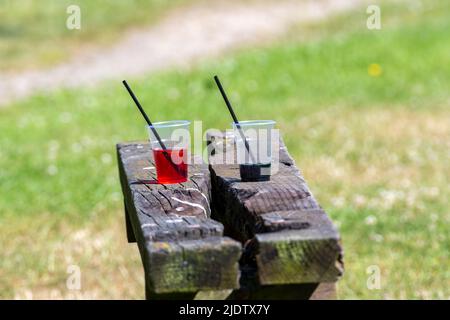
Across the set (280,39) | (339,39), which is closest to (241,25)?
(280,39)

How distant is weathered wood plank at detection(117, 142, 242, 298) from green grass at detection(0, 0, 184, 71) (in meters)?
10.9

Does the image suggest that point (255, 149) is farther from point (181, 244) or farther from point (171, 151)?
point (181, 244)

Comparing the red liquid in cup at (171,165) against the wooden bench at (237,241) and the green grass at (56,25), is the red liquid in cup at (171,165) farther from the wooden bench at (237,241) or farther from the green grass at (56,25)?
the green grass at (56,25)

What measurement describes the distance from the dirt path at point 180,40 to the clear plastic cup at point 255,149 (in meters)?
8.86

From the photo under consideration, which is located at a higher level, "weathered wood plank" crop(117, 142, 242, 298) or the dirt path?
the dirt path

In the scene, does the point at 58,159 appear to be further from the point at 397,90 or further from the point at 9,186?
the point at 397,90

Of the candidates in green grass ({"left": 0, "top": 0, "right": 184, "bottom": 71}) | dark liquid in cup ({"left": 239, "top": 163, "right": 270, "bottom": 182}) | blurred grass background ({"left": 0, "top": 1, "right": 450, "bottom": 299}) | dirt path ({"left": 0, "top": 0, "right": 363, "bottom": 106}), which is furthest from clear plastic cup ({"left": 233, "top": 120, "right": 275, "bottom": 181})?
green grass ({"left": 0, "top": 0, "right": 184, "bottom": 71})

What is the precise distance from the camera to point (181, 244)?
2.70 metres

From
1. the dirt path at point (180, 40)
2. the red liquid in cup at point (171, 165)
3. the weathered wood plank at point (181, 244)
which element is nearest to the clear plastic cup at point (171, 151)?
the red liquid in cup at point (171, 165)

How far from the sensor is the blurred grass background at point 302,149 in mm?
5957

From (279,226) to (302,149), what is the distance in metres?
5.71

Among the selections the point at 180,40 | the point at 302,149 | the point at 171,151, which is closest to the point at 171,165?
the point at 171,151

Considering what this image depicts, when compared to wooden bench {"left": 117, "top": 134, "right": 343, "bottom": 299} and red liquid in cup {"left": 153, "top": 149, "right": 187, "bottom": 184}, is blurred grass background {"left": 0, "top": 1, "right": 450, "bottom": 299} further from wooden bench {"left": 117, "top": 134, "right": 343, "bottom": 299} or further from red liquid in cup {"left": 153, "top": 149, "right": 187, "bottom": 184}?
wooden bench {"left": 117, "top": 134, "right": 343, "bottom": 299}

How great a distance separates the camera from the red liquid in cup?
11.5ft
